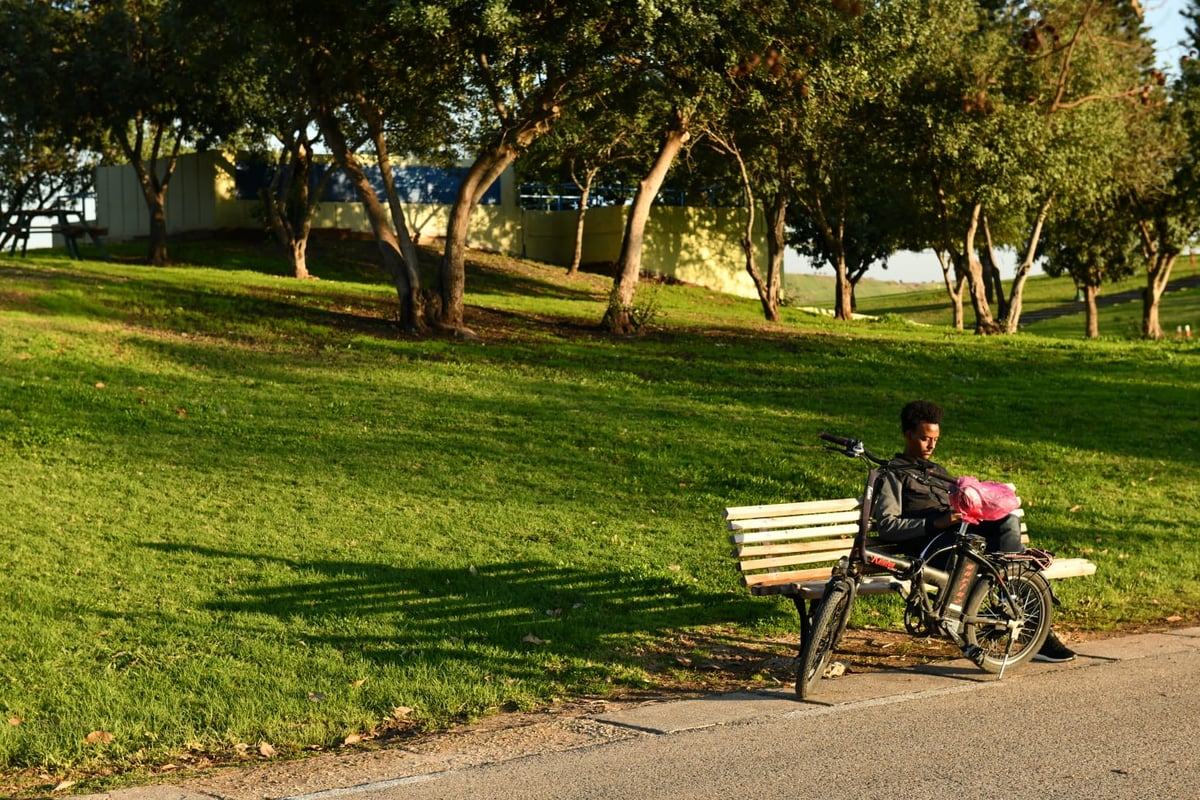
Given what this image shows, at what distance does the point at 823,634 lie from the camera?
7332 millimetres

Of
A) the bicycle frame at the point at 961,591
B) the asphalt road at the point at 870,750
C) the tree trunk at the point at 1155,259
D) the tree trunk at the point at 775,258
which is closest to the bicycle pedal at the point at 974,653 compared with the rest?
the bicycle frame at the point at 961,591

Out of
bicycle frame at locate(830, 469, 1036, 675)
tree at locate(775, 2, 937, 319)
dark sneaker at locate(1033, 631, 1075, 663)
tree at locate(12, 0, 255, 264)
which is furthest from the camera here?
tree at locate(12, 0, 255, 264)

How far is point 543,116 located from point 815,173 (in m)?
14.2

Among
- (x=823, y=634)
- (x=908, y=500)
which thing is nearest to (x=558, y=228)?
(x=908, y=500)

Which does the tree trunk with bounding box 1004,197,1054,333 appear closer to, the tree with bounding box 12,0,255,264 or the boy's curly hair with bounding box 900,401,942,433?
the tree with bounding box 12,0,255,264

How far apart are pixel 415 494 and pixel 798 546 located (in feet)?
14.5

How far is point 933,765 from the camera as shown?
6.13 metres

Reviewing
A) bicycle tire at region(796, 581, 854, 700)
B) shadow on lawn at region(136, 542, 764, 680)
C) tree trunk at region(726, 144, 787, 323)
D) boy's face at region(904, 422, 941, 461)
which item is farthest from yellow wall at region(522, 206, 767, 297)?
bicycle tire at region(796, 581, 854, 700)

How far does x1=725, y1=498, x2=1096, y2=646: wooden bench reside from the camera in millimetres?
7961

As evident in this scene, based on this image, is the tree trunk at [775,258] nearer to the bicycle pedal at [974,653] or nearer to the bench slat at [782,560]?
the bench slat at [782,560]

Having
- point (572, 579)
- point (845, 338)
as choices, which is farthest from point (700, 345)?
point (572, 579)

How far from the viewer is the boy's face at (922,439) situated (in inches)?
320

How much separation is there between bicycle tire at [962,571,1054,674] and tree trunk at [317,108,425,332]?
15.2m

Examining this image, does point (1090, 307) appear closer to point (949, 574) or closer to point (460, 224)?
point (460, 224)
